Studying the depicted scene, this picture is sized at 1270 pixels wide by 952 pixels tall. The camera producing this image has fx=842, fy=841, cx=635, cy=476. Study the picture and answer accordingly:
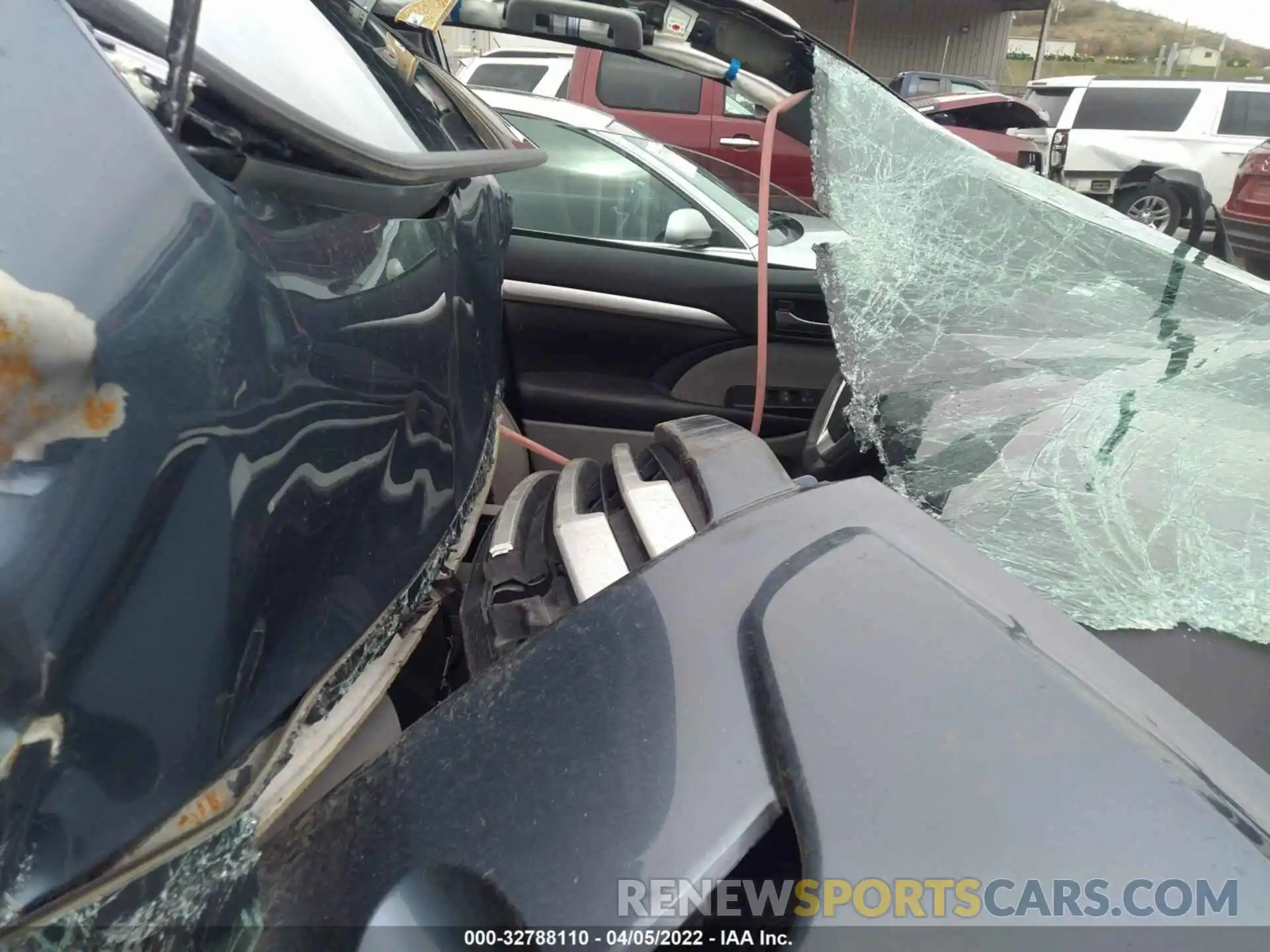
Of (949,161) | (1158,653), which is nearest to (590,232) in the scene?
(949,161)

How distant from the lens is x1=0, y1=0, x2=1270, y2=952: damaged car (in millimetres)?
693

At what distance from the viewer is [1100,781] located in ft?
2.52

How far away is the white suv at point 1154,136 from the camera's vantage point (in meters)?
9.25

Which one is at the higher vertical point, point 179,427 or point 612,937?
point 179,427

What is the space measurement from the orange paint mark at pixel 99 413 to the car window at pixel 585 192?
9.28 feet

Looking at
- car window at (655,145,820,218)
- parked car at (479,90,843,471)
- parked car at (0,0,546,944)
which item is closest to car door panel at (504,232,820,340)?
parked car at (479,90,843,471)

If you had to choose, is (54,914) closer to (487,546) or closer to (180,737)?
(180,737)

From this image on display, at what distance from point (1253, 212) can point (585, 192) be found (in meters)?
7.31

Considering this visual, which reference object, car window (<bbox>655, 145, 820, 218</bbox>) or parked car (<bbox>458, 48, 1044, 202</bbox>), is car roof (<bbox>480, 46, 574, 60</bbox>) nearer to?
parked car (<bbox>458, 48, 1044, 202</bbox>)

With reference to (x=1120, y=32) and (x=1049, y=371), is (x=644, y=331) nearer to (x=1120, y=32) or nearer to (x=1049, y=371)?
(x=1049, y=371)

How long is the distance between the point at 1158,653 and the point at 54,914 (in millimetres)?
1300

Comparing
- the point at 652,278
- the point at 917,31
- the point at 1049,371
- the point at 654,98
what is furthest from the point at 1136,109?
the point at 917,31

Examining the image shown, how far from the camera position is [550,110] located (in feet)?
12.2

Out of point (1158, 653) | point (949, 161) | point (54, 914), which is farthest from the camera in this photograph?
point (949, 161)
